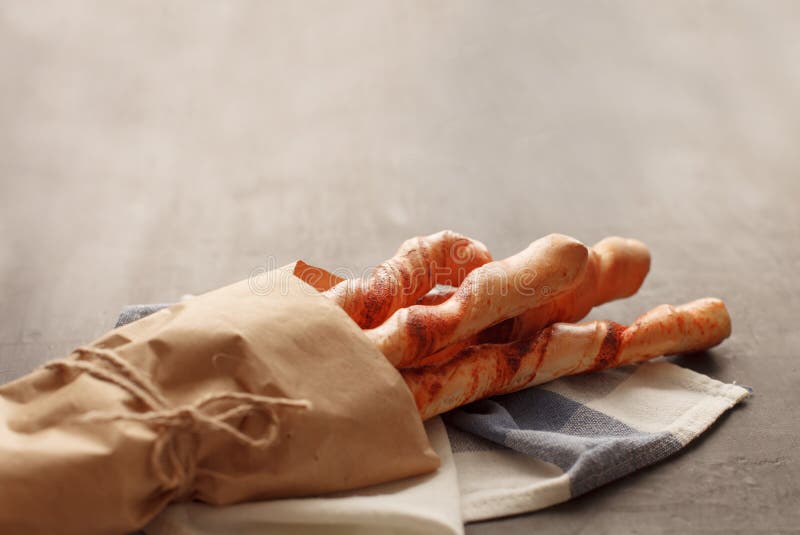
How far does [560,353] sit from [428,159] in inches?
50.6

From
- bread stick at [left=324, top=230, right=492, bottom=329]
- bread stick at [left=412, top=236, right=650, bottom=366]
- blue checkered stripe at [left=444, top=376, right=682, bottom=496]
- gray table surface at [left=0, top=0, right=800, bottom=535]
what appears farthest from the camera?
gray table surface at [left=0, top=0, right=800, bottom=535]

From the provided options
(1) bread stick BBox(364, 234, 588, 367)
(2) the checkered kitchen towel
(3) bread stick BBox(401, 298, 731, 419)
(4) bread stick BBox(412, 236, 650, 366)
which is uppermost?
(1) bread stick BBox(364, 234, 588, 367)

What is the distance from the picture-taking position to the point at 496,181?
2268 millimetres

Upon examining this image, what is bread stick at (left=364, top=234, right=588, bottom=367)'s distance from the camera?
1044mm

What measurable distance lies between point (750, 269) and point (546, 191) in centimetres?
61

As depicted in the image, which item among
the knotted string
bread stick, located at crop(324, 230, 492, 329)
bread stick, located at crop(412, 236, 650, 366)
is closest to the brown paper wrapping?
the knotted string

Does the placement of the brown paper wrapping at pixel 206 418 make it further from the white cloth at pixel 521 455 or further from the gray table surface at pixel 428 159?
the gray table surface at pixel 428 159

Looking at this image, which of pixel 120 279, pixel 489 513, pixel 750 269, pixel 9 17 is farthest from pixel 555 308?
pixel 9 17

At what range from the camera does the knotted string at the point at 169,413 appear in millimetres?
849

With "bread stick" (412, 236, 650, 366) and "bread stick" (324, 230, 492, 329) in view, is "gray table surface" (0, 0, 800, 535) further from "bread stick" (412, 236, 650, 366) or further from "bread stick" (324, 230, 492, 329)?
"bread stick" (324, 230, 492, 329)

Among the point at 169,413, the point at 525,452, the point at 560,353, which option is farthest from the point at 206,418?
the point at 560,353

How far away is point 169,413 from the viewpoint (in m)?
0.85

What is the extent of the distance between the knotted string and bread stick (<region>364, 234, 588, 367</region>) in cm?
18

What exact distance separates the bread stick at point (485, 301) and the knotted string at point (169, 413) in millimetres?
179
